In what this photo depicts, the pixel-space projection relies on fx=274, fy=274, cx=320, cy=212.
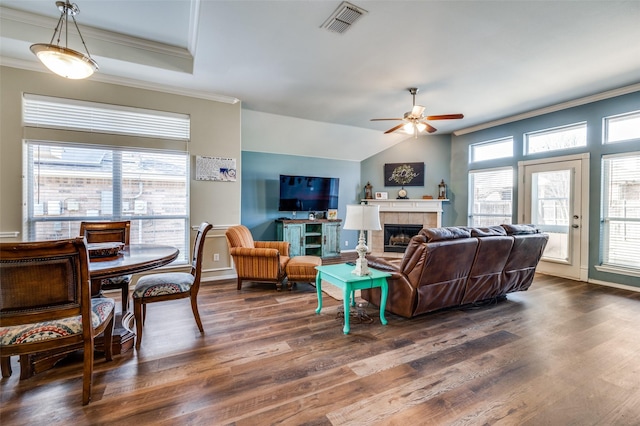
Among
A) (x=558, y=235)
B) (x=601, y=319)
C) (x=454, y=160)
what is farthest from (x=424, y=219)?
(x=601, y=319)

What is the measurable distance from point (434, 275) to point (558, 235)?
3.60m

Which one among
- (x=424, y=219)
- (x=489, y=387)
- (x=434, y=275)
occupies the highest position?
(x=424, y=219)

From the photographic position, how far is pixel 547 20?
8.40 feet

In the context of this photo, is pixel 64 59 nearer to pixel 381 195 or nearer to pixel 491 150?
pixel 381 195

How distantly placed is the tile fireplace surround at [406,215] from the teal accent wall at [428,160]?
34 centimetres

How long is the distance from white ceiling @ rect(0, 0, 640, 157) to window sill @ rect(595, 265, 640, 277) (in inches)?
104

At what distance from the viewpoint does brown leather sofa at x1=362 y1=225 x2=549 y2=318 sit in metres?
2.62

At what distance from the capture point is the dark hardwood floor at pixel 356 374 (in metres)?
1.56

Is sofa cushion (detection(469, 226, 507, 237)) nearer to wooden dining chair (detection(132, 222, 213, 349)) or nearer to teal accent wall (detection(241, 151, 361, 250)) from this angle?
wooden dining chair (detection(132, 222, 213, 349))

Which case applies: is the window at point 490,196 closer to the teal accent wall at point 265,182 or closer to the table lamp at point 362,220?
the teal accent wall at point 265,182

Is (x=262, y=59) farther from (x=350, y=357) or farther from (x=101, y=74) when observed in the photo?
(x=350, y=357)

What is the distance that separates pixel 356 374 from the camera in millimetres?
1922

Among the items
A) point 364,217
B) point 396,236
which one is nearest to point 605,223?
point 396,236

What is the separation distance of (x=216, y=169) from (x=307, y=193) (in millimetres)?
2258
